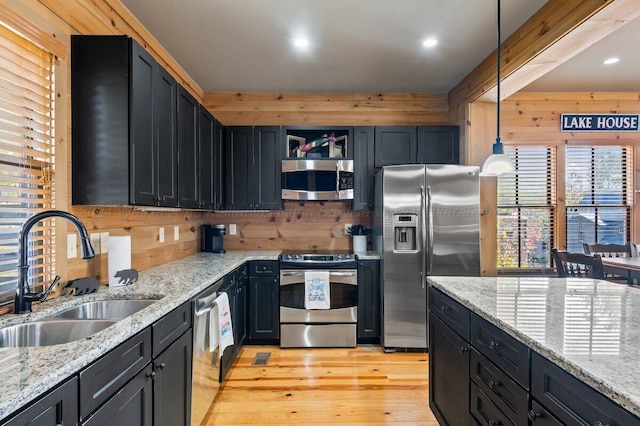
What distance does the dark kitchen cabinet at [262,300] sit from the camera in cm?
325

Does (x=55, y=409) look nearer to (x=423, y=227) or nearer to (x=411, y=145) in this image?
(x=423, y=227)

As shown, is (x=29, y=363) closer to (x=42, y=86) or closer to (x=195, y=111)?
(x=42, y=86)

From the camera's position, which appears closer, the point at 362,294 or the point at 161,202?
the point at 161,202

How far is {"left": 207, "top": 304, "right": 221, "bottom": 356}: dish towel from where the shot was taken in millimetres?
2061

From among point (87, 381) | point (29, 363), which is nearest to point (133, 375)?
point (87, 381)

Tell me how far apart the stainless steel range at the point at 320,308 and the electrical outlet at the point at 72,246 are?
177 cm

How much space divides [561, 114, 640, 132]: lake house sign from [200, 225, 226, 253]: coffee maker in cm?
422

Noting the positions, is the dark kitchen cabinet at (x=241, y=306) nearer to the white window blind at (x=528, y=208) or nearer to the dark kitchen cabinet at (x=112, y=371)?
the dark kitchen cabinet at (x=112, y=371)

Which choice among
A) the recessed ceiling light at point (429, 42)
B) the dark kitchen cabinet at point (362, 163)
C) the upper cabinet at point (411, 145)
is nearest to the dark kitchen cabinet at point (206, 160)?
the dark kitchen cabinet at point (362, 163)

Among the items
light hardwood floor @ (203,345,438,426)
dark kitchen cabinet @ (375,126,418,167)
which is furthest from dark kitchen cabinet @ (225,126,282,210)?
light hardwood floor @ (203,345,438,426)

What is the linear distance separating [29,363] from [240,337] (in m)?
2.24

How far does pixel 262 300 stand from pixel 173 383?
5.47 feet

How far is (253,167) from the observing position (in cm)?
355

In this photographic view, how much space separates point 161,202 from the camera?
2072 mm
